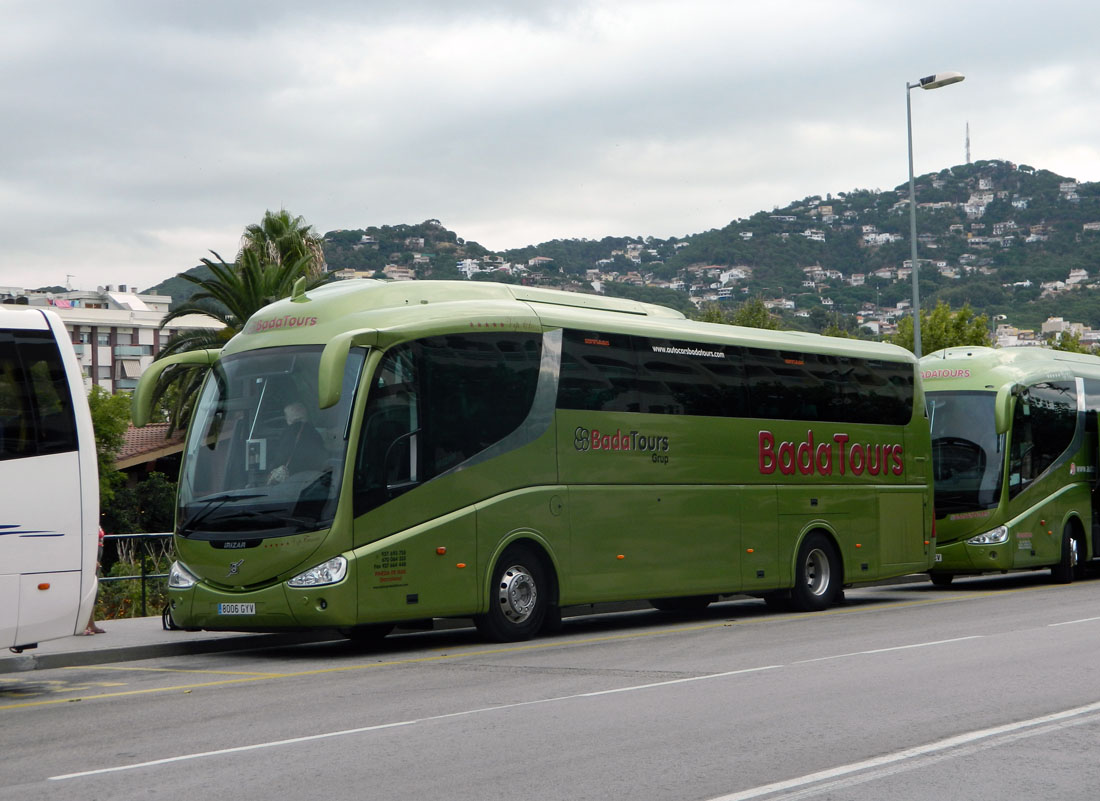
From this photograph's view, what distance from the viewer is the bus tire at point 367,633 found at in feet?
50.0

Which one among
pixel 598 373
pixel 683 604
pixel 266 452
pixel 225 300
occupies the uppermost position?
pixel 225 300

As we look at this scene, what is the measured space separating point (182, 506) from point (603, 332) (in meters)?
5.26

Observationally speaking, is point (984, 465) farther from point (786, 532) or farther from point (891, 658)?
point (891, 658)

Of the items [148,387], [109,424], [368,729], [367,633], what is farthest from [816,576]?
[109,424]

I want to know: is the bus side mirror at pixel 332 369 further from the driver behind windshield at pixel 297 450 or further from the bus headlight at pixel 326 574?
the bus headlight at pixel 326 574

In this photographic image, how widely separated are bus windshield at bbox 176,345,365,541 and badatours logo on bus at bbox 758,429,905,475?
6.89m

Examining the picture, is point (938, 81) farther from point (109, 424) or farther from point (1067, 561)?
point (109, 424)

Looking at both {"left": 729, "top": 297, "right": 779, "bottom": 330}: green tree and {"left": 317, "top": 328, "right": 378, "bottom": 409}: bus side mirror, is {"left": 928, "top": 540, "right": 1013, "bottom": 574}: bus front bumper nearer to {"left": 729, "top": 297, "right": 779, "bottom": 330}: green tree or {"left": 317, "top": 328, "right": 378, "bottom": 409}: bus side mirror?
{"left": 317, "top": 328, "right": 378, "bottom": 409}: bus side mirror

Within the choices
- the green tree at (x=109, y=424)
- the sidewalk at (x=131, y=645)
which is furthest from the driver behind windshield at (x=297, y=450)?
the green tree at (x=109, y=424)

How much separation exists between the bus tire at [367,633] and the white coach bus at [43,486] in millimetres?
3984

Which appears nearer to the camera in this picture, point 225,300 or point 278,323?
point 278,323

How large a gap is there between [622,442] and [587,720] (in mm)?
7274

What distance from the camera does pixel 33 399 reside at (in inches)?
451

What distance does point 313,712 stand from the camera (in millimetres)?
9844
